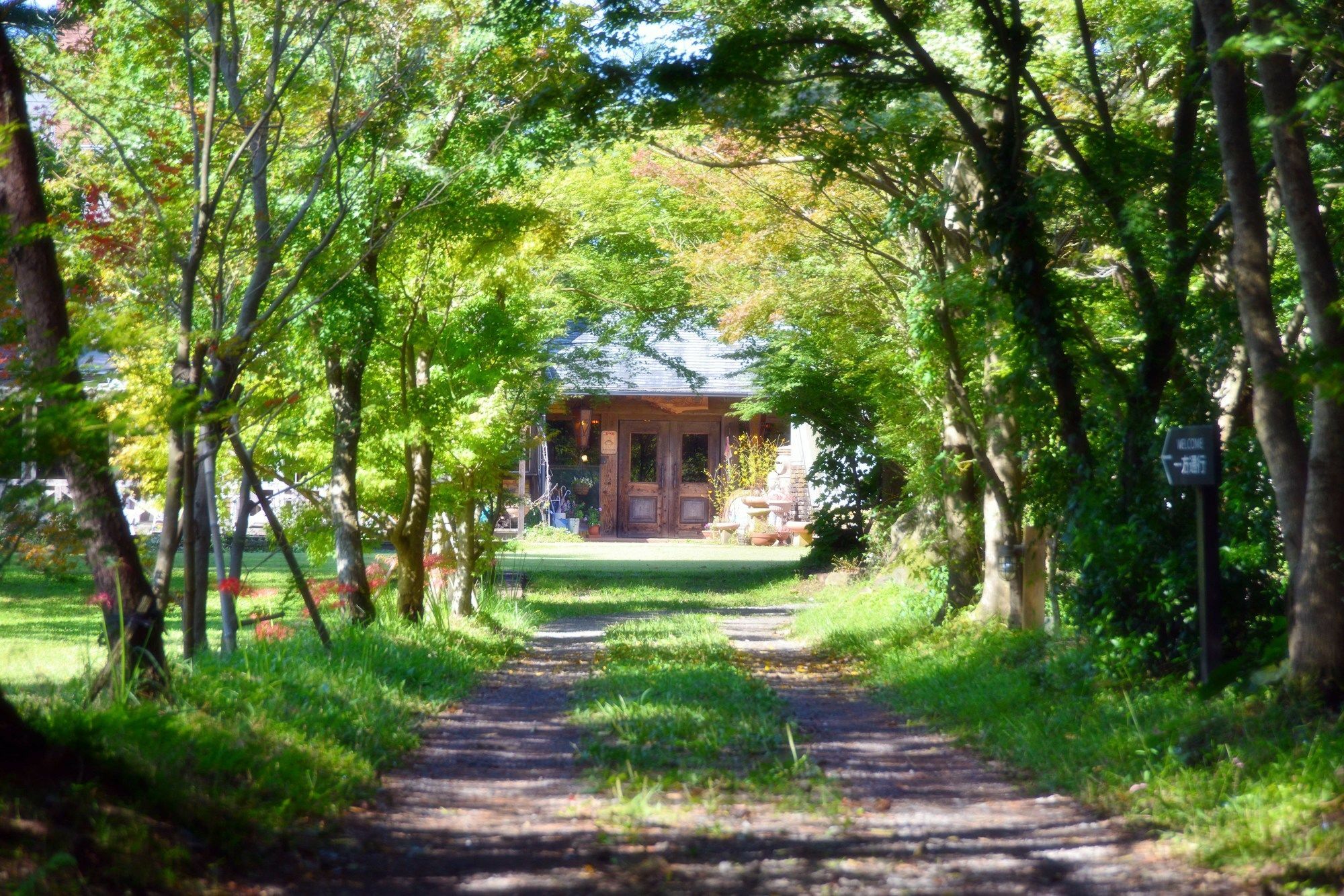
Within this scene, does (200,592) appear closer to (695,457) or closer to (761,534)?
(761,534)

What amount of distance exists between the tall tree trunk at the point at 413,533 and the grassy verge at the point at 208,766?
399cm

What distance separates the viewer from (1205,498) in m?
7.35

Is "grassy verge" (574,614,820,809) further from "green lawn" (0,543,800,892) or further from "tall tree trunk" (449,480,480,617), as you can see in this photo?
"tall tree trunk" (449,480,480,617)

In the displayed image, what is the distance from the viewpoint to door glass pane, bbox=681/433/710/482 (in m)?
37.0

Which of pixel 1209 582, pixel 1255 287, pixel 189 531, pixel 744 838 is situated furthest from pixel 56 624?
pixel 1255 287

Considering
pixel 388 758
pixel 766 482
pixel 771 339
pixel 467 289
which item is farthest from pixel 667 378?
pixel 388 758

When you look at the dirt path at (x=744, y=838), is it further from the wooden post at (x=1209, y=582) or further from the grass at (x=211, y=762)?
the wooden post at (x=1209, y=582)

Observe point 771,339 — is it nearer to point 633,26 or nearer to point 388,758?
point 633,26

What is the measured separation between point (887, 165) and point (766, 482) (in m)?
22.3

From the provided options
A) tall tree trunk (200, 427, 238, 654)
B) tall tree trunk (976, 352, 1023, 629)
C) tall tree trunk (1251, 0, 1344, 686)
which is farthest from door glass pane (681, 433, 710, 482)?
tall tree trunk (1251, 0, 1344, 686)

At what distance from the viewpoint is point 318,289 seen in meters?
10.9

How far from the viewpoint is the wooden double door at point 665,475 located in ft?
120

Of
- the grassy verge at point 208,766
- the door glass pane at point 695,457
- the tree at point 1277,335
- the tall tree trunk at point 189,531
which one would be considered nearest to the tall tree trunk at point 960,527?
the grassy verge at point 208,766

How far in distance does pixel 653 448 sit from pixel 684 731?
95.7ft
